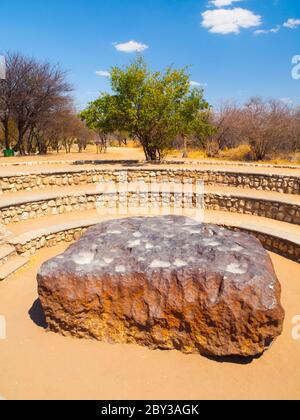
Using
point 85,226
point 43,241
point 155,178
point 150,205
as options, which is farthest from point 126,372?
point 155,178

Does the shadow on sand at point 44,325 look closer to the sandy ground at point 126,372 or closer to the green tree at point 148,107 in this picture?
the sandy ground at point 126,372

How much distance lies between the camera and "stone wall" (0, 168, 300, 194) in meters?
10.5

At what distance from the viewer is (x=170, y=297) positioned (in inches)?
163

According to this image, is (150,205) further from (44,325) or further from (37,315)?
(44,325)

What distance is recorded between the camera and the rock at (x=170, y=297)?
3.94 m

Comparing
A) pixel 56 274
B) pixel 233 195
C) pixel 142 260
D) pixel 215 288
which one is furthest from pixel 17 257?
pixel 233 195

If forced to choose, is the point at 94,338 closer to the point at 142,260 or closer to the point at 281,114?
the point at 142,260

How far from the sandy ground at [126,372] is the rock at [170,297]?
201 millimetres

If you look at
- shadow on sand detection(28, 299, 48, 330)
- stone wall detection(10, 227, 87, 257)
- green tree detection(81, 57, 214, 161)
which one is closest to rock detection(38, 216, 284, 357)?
shadow on sand detection(28, 299, 48, 330)

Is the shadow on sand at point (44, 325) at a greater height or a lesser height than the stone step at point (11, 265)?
lesser

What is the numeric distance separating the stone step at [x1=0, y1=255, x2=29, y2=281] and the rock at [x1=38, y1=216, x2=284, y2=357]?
2294mm

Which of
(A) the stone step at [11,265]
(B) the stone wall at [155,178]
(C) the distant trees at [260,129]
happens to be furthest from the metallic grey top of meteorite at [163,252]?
(C) the distant trees at [260,129]

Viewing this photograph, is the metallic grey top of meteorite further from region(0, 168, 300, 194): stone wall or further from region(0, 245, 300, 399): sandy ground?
region(0, 168, 300, 194): stone wall

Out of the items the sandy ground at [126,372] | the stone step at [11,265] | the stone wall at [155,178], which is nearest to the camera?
the sandy ground at [126,372]
